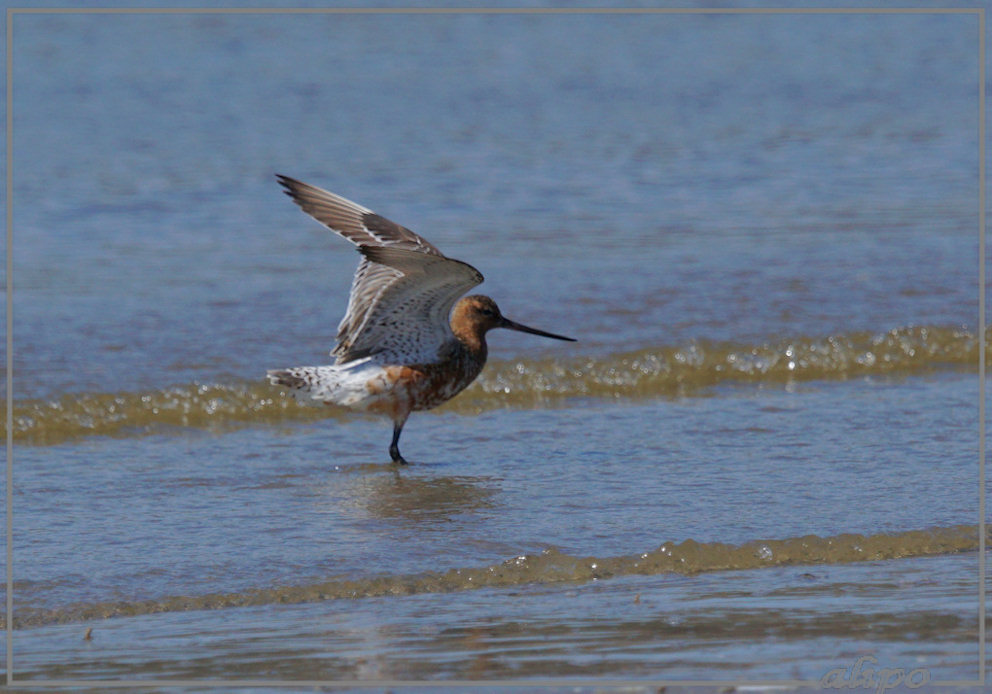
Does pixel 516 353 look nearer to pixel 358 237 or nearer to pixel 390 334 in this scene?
pixel 390 334

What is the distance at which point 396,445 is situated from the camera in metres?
6.15

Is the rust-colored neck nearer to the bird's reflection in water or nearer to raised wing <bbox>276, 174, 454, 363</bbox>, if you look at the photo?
raised wing <bbox>276, 174, 454, 363</bbox>

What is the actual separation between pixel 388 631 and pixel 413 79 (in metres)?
9.96

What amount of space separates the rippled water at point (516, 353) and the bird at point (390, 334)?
25cm

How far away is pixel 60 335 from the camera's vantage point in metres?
7.65

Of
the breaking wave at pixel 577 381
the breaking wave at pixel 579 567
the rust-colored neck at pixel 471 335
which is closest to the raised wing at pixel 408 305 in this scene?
the rust-colored neck at pixel 471 335

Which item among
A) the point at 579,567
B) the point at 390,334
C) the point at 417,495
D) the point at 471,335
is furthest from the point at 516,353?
the point at 579,567

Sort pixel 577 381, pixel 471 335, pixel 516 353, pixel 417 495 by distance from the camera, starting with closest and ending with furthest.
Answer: pixel 417 495
pixel 471 335
pixel 577 381
pixel 516 353

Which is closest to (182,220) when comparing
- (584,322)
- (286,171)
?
(286,171)

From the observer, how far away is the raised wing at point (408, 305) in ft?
18.9

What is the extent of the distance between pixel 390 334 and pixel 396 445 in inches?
20.3

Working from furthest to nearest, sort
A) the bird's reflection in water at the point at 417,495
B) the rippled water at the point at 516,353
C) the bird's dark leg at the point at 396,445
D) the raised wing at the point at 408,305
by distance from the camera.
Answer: the bird's dark leg at the point at 396,445
the raised wing at the point at 408,305
the bird's reflection in water at the point at 417,495
the rippled water at the point at 516,353

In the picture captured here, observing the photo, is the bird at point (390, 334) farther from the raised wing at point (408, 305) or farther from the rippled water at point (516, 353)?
the rippled water at point (516, 353)

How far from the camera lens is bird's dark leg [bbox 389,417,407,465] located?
6.02m
